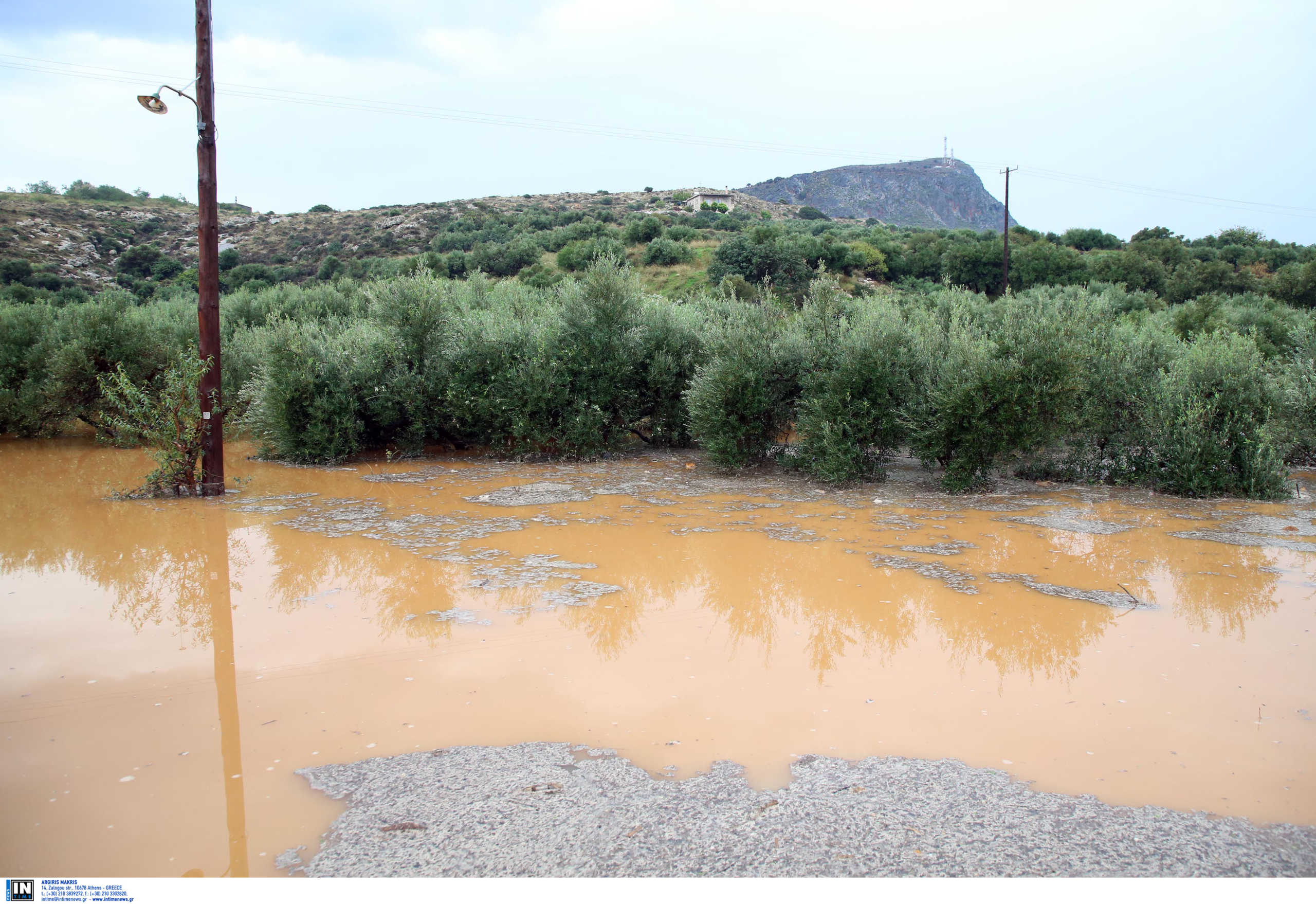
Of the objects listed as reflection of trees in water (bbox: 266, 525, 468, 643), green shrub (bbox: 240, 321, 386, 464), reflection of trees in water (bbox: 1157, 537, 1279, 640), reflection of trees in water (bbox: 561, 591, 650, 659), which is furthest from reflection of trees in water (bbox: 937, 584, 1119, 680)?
green shrub (bbox: 240, 321, 386, 464)

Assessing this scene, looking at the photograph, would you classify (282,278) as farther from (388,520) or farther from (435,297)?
(388,520)

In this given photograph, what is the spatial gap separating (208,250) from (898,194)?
135 metres

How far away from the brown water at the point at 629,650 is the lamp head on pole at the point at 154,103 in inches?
196

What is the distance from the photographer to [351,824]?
10.9ft

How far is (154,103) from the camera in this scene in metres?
9.64

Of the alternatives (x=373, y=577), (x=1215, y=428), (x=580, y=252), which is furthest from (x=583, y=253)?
(x=373, y=577)

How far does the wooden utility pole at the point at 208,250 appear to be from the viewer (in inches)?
396

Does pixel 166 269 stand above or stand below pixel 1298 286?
above

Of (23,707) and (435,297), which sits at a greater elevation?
(435,297)

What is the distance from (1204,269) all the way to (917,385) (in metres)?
31.6

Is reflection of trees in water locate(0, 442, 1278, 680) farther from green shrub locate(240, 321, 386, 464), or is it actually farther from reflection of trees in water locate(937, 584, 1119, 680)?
green shrub locate(240, 321, 386, 464)

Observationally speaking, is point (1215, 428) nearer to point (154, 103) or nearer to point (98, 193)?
point (154, 103)

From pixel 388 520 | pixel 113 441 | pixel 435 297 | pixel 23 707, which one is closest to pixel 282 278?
pixel 113 441

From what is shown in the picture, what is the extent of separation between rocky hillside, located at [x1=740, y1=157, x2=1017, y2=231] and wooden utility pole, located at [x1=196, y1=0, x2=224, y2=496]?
11614 centimetres
